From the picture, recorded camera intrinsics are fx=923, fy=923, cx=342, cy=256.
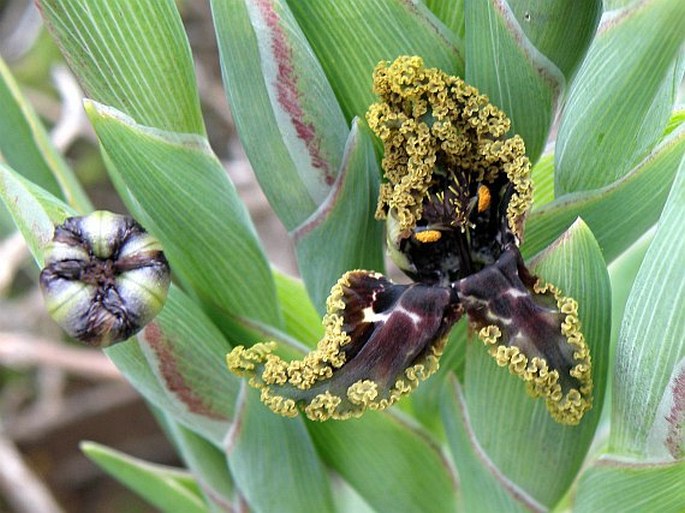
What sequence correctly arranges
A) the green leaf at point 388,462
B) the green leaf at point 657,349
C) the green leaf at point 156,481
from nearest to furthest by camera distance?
the green leaf at point 657,349 → the green leaf at point 388,462 → the green leaf at point 156,481

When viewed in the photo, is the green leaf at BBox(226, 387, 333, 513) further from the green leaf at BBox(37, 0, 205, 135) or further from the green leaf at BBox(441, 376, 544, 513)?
the green leaf at BBox(37, 0, 205, 135)

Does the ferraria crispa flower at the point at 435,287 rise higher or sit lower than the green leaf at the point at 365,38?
lower

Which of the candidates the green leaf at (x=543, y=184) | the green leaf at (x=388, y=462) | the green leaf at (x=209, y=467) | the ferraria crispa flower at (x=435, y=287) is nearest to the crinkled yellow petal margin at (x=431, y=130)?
the ferraria crispa flower at (x=435, y=287)

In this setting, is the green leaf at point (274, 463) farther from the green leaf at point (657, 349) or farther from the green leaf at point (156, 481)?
the green leaf at point (657, 349)

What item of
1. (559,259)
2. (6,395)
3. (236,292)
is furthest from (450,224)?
(6,395)

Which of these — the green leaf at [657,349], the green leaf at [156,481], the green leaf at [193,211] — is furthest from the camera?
the green leaf at [156,481]

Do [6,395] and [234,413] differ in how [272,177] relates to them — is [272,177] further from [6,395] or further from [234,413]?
[6,395]

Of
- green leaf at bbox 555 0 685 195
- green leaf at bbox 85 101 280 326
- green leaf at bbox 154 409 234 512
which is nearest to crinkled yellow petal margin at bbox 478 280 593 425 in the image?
green leaf at bbox 555 0 685 195
